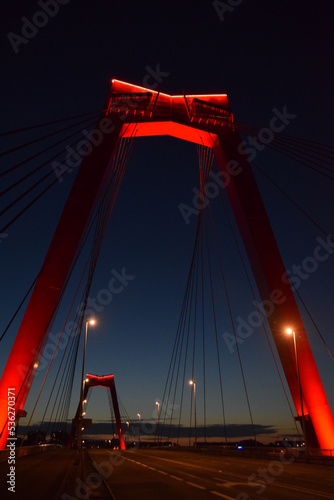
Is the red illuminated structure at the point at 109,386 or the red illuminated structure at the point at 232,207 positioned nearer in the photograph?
the red illuminated structure at the point at 232,207

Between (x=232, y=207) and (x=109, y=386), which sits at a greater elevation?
(x=109, y=386)

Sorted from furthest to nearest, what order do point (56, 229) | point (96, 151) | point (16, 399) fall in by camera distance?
point (96, 151)
point (56, 229)
point (16, 399)

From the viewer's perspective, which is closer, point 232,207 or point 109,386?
point 232,207

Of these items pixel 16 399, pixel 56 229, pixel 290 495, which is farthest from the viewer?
pixel 56 229

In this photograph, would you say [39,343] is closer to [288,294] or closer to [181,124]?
[288,294]

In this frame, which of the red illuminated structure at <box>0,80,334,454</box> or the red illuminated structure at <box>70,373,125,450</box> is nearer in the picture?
the red illuminated structure at <box>0,80,334,454</box>

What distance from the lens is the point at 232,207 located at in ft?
72.0

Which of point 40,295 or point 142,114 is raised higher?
point 142,114

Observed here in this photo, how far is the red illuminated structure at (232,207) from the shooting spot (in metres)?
17.0

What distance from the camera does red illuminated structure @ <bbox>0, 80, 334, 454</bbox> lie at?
1705 cm

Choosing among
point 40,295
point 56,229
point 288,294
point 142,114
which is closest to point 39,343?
point 40,295

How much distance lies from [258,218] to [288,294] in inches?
150

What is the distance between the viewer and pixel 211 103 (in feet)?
74.2

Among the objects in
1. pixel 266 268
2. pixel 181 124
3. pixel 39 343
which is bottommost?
pixel 39 343
